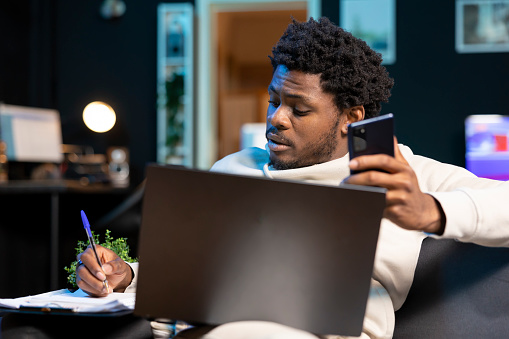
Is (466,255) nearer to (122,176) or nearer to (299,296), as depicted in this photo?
(299,296)

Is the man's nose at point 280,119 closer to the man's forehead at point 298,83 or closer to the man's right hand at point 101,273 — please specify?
the man's forehead at point 298,83

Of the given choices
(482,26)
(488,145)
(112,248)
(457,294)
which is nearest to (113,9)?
(482,26)

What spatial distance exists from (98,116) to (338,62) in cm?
449

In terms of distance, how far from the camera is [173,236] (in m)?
1.04

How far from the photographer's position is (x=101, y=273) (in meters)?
1.31

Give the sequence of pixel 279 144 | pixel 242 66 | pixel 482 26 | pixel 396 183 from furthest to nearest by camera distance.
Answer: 1. pixel 242 66
2. pixel 482 26
3. pixel 279 144
4. pixel 396 183

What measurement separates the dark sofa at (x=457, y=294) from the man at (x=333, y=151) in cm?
4

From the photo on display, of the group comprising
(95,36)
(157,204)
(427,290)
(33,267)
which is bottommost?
(33,267)

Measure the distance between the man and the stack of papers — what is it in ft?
0.18

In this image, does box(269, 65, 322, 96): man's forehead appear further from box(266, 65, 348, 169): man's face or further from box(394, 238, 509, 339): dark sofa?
box(394, 238, 509, 339): dark sofa

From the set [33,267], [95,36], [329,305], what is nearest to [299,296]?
[329,305]

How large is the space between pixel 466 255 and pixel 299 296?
54cm

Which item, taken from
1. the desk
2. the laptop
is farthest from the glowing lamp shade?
the laptop

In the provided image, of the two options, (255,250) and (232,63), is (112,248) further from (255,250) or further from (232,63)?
(232,63)
